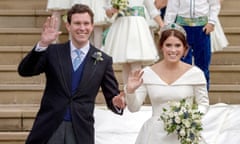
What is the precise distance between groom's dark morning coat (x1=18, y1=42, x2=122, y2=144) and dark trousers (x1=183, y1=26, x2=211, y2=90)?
323 centimetres

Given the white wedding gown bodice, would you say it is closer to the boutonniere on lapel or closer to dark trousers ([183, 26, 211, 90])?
the boutonniere on lapel

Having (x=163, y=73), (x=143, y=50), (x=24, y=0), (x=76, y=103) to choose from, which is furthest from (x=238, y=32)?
(x=76, y=103)

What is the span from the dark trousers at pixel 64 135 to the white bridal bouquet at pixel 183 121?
0.69 metres

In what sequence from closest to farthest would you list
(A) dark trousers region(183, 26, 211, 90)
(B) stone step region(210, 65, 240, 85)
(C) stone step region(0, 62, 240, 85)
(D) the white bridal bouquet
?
(D) the white bridal bouquet, (A) dark trousers region(183, 26, 211, 90), (C) stone step region(0, 62, 240, 85), (B) stone step region(210, 65, 240, 85)

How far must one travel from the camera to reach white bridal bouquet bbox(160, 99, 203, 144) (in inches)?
210

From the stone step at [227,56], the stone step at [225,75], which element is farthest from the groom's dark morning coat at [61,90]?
the stone step at [227,56]

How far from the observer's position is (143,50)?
8.66m

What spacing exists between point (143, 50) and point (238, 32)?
79.6 inches

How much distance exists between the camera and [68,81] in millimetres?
5125

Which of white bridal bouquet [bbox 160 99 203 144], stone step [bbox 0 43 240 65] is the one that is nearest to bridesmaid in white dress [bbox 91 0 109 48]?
stone step [bbox 0 43 240 65]

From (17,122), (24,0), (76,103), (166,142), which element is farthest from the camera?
(24,0)

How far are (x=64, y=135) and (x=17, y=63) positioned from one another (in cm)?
445

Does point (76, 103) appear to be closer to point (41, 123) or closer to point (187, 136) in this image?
point (41, 123)

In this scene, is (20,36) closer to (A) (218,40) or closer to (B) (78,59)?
(A) (218,40)
